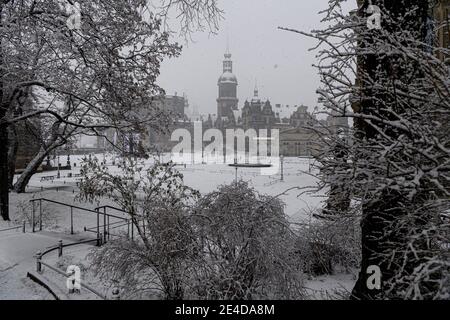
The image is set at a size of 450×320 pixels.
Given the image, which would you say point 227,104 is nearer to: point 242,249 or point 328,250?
point 328,250

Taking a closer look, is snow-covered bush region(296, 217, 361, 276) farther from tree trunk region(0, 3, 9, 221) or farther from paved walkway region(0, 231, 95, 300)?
tree trunk region(0, 3, 9, 221)

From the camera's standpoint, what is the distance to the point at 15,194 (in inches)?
611

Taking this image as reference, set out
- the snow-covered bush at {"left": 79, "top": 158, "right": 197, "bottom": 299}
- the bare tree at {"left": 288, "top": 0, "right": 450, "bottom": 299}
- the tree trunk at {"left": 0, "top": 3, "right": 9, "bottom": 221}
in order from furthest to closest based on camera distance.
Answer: the tree trunk at {"left": 0, "top": 3, "right": 9, "bottom": 221}, the snow-covered bush at {"left": 79, "top": 158, "right": 197, "bottom": 299}, the bare tree at {"left": 288, "top": 0, "right": 450, "bottom": 299}

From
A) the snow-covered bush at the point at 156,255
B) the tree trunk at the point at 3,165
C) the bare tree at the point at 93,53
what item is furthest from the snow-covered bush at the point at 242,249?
the tree trunk at the point at 3,165

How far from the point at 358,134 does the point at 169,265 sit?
316cm

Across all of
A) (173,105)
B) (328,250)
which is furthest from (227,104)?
(328,250)

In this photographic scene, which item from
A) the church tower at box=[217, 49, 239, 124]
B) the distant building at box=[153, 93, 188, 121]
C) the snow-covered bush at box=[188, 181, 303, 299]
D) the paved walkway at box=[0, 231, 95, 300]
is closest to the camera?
the snow-covered bush at box=[188, 181, 303, 299]

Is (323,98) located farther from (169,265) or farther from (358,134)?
(169,265)

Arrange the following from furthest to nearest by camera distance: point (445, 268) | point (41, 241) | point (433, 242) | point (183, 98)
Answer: point (183, 98)
point (41, 241)
point (433, 242)
point (445, 268)

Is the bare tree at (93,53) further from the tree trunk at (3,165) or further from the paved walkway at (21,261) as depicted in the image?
the paved walkway at (21,261)

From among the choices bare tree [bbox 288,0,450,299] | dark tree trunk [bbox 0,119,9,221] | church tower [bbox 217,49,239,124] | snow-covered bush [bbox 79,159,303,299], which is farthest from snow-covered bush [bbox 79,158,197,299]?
church tower [bbox 217,49,239,124]

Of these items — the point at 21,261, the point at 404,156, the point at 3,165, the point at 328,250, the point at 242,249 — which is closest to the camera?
the point at 404,156

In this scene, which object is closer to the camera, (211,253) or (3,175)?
(211,253)
